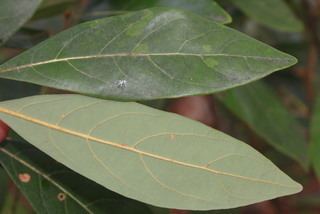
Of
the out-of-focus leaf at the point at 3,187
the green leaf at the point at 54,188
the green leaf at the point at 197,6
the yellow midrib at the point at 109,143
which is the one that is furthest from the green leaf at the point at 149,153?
the out-of-focus leaf at the point at 3,187

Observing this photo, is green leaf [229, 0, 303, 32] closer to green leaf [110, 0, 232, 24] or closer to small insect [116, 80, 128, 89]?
green leaf [110, 0, 232, 24]

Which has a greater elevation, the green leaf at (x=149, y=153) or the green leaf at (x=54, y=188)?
the green leaf at (x=149, y=153)

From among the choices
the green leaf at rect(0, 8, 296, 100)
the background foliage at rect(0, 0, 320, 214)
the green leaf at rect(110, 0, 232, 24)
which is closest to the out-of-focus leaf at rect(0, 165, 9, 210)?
the background foliage at rect(0, 0, 320, 214)

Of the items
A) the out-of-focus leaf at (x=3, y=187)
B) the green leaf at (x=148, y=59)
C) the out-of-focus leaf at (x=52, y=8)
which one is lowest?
the out-of-focus leaf at (x=3, y=187)

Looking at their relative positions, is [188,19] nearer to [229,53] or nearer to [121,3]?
[229,53]

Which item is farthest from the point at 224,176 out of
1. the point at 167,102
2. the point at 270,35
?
the point at 270,35

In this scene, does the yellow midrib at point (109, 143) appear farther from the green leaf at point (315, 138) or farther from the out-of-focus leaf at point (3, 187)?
the out-of-focus leaf at point (3, 187)

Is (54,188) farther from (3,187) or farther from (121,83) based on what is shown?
(3,187)
